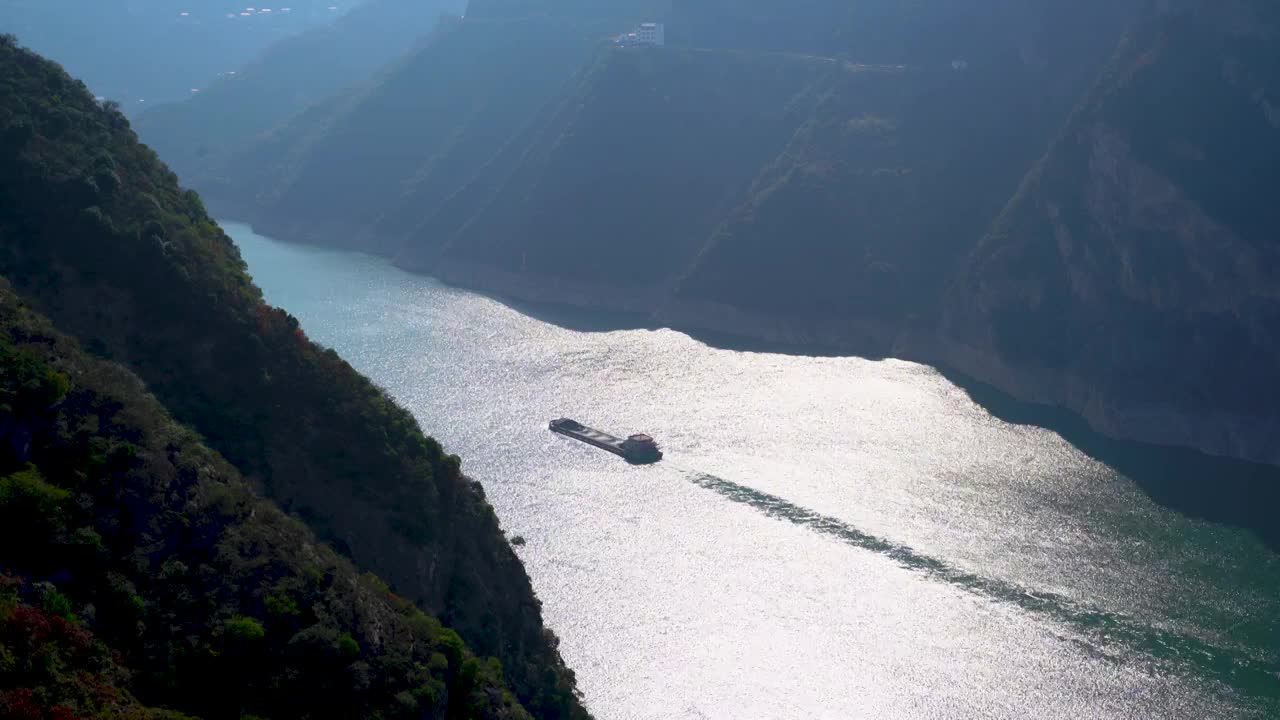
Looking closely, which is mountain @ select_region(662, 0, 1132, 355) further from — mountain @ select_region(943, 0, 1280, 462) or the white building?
the white building

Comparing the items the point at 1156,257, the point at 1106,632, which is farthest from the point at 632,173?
the point at 1106,632

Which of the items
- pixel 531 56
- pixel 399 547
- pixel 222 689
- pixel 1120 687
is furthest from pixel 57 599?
pixel 531 56

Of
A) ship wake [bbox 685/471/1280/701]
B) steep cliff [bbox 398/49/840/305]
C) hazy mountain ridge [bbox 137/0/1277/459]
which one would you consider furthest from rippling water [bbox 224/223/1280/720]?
steep cliff [bbox 398/49/840/305]

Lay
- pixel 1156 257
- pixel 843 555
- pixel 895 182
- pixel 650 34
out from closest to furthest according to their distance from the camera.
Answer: pixel 843 555 → pixel 1156 257 → pixel 895 182 → pixel 650 34

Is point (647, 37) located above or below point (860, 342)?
above

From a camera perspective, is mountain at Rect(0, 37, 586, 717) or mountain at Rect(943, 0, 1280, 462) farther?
mountain at Rect(943, 0, 1280, 462)

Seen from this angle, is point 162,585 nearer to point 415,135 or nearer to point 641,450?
point 641,450

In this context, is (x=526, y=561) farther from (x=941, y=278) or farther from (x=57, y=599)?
(x=941, y=278)
